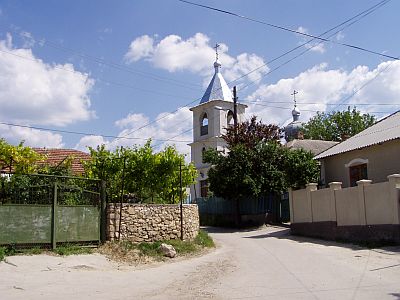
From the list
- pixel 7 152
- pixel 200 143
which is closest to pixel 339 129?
pixel 200 143

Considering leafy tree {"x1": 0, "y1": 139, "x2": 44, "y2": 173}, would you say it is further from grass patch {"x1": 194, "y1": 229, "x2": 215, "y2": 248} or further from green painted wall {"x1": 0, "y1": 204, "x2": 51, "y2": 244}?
grass patch {"x1": 194, "y1": 229, "x2": 215, "y2": 248}

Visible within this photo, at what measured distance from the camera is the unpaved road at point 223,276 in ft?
→ 33.4

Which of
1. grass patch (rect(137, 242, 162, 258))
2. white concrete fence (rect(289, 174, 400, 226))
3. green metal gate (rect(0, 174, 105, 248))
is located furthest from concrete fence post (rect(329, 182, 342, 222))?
green metal gate (rect(0, 174, 105, 248))

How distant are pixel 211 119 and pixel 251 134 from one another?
14450 millimetres

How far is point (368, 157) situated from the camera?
25.4 m

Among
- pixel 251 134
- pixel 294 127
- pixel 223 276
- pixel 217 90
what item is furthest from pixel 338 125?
pixel 223 276

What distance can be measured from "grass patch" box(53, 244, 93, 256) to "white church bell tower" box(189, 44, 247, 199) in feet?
88.5

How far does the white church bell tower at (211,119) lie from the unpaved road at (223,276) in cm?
2613

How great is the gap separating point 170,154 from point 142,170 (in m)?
1.37

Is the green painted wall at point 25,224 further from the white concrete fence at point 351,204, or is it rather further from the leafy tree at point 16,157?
the white concrete fence at point 351,204

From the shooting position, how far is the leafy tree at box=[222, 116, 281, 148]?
97.6 feet

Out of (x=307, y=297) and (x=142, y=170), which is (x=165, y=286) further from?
(x=142, y=170)

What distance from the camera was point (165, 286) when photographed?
11461mm

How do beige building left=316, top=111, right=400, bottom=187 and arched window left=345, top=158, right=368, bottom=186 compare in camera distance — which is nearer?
beige building left=316, top=111, right=400, bottom=187
